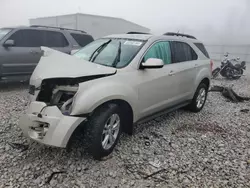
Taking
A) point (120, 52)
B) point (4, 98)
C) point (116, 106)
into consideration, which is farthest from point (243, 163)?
point (4, 98)

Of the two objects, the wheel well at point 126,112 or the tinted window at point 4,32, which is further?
the tinted window at point 4,32

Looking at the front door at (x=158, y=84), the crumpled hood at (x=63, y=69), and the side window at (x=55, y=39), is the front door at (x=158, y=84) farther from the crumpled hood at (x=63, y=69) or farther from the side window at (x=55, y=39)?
the side window at (x=55, y=39)

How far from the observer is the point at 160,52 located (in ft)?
13.3

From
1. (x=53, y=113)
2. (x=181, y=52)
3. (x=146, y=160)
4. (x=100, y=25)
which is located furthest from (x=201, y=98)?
(x=100, y=25)

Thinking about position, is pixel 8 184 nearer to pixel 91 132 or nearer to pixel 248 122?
pixel 91 132

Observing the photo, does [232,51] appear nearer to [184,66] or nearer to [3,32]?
[184,66]

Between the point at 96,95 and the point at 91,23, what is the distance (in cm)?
1770

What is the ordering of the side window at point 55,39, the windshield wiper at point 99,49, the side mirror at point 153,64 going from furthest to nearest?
the side window at point 55,39, the windshield wiper at point 99,49, the side mirror at point 153,64

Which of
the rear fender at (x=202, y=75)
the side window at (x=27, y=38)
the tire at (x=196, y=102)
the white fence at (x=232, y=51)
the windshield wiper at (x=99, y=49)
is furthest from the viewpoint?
the white fence at (x=232, y=51)

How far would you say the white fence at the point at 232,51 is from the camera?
2109 cm

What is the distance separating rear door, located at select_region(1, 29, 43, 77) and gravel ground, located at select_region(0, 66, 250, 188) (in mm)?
2272

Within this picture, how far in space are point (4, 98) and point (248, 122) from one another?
5.52 metres

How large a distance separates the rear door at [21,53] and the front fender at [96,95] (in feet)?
14.6

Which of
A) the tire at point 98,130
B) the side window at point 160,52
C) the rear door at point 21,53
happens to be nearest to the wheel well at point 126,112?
the tire at point 98,130
